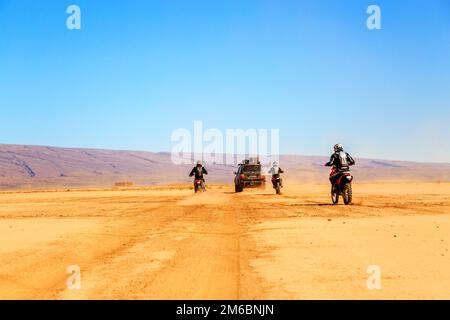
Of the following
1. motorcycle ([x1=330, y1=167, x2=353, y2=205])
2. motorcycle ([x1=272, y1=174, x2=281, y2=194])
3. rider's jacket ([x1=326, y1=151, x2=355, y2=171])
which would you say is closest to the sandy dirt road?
motorcycle ([x1=330, y1=167, x2=353, y2=205])

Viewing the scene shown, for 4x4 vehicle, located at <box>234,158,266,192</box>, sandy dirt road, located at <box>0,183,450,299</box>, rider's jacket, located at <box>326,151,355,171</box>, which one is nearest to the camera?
sandy dirt road, located at <box>0,183,450,299</box>

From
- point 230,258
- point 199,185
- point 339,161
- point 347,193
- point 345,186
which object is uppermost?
point 339,161

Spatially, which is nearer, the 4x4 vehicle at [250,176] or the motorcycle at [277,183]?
the motorcycle at [277,183]

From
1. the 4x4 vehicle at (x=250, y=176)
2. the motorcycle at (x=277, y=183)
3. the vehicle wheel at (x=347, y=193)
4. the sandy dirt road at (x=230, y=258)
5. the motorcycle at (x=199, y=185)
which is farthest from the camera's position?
the 4x4 vehicle at (x=250, y=176)

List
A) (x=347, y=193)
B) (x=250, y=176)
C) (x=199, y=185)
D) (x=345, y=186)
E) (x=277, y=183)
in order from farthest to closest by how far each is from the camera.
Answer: (x=250, y=176)
(x=199, y=185)
(x=277, y=183)
(x=347, y=193)
(x=345, y=186)

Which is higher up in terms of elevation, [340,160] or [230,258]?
[340,160]

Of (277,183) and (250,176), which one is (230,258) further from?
(250,176)

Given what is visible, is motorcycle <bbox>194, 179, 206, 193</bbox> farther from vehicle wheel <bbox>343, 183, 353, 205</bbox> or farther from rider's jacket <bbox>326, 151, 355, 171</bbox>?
vehicle wheel <bbox>343, 183, 353, 205</bbox>

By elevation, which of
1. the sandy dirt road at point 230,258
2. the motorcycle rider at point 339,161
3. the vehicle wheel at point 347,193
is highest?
the motorcycle rider at point 339,161

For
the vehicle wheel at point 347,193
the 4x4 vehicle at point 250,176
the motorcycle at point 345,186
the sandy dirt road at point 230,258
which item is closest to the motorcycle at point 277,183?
the 4x4 vehicle at point 250,176

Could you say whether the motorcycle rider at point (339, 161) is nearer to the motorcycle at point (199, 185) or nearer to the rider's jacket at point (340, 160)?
the rider's jacket at point (340, 160)

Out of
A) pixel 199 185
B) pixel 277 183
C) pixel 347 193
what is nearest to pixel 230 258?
pixel 347 193
